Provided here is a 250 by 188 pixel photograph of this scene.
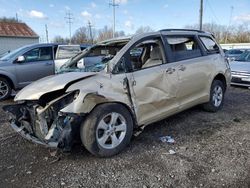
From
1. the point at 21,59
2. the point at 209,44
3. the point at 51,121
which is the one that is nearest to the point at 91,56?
the point at 51,121

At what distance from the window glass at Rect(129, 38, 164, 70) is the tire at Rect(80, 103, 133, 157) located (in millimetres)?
904

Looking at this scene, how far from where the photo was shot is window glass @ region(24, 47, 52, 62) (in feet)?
26.0

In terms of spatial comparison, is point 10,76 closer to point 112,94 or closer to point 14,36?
point 112,94

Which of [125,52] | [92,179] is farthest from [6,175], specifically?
[125,52]

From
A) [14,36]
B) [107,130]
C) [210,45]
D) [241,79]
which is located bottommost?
[107,130]

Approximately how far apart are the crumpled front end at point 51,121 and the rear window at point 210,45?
335cm

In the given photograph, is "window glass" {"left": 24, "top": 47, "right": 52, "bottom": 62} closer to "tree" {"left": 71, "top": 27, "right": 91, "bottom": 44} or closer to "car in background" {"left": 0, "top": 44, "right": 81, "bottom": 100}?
"car in background" {"left": 0, "top": 44, "right": 81, "bottom": 100}

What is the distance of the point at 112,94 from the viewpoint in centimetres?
347

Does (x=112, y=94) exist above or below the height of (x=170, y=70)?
→ below

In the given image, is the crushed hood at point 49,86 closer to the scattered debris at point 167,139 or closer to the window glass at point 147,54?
the window glass at point 147,54

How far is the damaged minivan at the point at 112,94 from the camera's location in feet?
10.8

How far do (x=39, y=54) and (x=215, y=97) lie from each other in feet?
18.4

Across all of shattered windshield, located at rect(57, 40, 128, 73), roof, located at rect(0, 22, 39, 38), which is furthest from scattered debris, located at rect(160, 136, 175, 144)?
roof, located at rect(0, 22, 39, 38)

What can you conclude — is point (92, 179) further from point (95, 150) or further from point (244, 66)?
point (244, 66)
